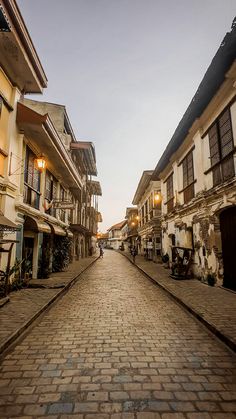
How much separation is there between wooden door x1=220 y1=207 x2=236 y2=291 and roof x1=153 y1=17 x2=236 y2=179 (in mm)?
4556

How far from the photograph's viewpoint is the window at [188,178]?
11742 millimetres

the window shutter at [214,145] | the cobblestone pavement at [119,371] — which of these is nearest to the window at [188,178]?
the window shutter at [214,145]

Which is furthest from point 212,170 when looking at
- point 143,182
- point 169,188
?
point 143,182

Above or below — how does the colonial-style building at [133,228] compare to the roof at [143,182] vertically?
below

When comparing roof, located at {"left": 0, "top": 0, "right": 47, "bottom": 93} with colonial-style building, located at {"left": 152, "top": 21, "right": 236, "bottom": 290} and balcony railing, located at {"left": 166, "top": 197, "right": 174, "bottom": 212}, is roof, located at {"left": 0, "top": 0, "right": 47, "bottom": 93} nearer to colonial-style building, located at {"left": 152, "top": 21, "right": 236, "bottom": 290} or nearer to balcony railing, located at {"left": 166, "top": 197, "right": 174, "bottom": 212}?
colonial-style building, located at {"left": 152, "top": 21, "right": 236, "bottom": 290}

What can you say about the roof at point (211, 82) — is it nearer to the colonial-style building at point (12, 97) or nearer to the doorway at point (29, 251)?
the colonial-style building at point (12, 97)

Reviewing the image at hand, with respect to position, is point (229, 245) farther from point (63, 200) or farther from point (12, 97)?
point (63, 200)

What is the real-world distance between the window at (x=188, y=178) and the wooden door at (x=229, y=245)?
2.98 meters

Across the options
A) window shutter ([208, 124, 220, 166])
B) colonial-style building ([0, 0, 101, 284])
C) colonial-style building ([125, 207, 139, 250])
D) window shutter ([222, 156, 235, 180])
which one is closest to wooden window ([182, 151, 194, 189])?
window shutter ([208, 124, 220, 166])

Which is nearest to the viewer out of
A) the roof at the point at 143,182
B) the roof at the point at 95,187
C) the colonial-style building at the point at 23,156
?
the colonial-style building at the point at 23,156

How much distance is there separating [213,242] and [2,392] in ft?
26.9

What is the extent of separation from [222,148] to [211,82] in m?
2.40

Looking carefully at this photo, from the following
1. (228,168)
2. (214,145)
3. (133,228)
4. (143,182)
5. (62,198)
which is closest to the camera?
(228,168)

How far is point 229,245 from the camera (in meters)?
8.49
